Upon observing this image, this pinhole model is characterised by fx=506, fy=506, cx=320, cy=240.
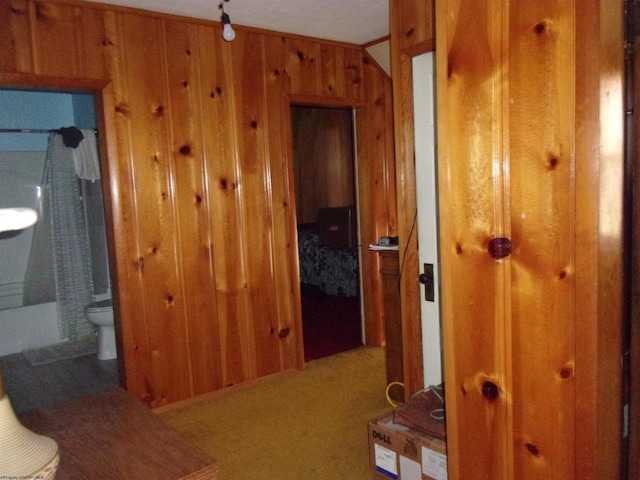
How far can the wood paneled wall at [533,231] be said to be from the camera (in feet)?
3.75

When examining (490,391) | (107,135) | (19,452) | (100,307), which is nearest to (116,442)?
(19,452)

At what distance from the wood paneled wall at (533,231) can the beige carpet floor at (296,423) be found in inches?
46.6

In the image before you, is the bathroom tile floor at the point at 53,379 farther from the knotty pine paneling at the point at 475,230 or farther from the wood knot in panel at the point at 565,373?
the wood knot in panel at the point at 565,373

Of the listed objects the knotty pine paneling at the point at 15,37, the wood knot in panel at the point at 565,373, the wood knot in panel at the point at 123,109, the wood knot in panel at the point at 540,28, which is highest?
the knotty pine paneling at the point at 15,37

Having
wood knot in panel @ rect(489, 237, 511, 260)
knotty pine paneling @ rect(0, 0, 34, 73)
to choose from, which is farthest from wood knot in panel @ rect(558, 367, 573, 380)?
knotty pine paneling @ rect(0, 0, 34, 73)

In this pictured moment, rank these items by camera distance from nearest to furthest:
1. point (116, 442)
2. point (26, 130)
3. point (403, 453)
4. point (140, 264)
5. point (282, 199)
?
point (116, 442), point (403, 453), point (140, 264), point (282, 199), point (26, 130)

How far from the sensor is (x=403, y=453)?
2.05 m

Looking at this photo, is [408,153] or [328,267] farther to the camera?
[328,267]

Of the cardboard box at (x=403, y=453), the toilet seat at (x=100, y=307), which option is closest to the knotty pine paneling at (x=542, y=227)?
the cardboard box at (x=403, y=453)

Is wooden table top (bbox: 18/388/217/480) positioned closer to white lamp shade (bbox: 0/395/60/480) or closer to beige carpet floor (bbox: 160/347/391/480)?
white lamp shade (bbox: 0/395/60/480)

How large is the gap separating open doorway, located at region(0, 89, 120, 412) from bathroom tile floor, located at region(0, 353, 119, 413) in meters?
0.17

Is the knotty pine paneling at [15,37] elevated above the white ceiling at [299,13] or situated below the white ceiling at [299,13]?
below

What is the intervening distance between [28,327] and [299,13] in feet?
11.8

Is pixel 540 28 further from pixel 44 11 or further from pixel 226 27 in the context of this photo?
pixel 44 11
